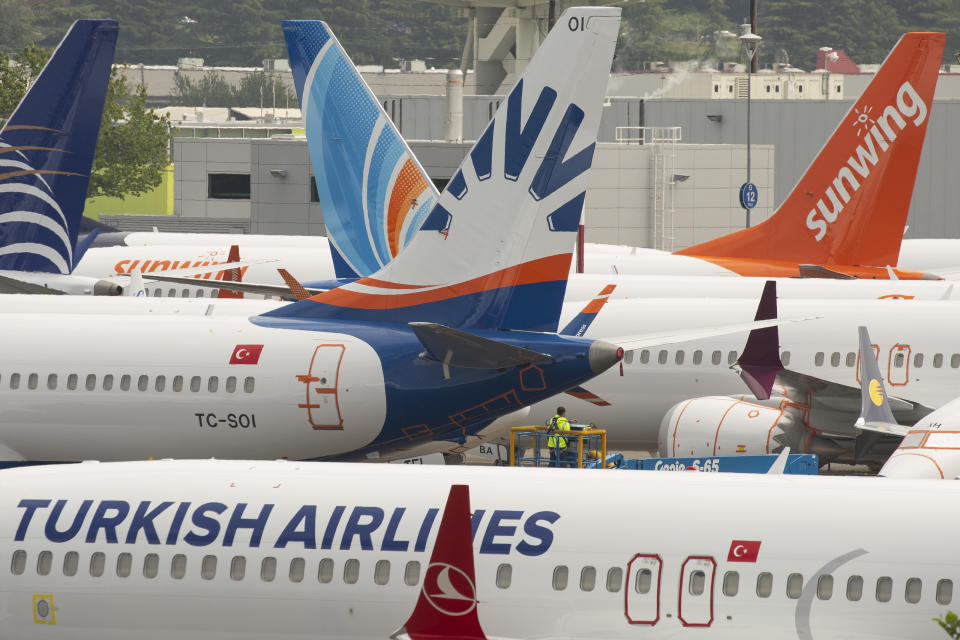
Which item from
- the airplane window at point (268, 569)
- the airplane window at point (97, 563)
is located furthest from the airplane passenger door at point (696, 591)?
the airplane window at point (97, 563)

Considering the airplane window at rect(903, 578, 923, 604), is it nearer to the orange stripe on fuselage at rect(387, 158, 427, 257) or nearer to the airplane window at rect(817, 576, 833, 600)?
the airplane window at rect(817, 576, 833, 600)

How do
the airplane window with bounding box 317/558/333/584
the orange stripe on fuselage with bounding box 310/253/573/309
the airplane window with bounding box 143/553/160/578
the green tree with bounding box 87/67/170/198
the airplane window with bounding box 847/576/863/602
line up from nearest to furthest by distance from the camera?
1. the airplane window with bounding box 847/576/863/602
2. the airplane window with bounding box 317/558/333/584
3. the airplane window with bounding box 143/553/160/578
4. the orange stripe on fuselage with bounding box 310/253/573/309
5. the green tree with bounding box 87/67/170/198

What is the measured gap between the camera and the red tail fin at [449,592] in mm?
12078

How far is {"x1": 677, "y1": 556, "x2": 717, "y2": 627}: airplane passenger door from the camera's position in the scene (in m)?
13.0

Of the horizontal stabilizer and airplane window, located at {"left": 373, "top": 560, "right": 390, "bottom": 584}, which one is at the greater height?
the horizontal stabilizer

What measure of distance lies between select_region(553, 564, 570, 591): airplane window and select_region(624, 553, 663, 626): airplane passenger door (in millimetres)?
564

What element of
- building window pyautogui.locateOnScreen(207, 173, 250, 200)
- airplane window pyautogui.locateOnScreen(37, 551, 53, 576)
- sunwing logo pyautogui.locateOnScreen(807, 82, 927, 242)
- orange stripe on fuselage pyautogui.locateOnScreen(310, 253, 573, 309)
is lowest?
airplane window pyautogui.locateOnScreen(37, 551, 53, 576)

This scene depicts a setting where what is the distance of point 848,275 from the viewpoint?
37.3 meters

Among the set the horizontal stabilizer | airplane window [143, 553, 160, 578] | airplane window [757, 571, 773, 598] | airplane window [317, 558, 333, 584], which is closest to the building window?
the horizontal stabilizer

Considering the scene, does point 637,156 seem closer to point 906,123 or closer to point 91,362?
point 906,123

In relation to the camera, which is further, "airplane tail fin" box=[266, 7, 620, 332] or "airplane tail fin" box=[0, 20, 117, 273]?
"airplane tail fin" box=[0, 20, 117, 273]

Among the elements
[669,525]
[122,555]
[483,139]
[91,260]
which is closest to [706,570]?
[669,525]

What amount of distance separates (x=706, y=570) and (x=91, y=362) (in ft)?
45.1

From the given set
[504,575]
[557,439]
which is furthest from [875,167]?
[504,575]
